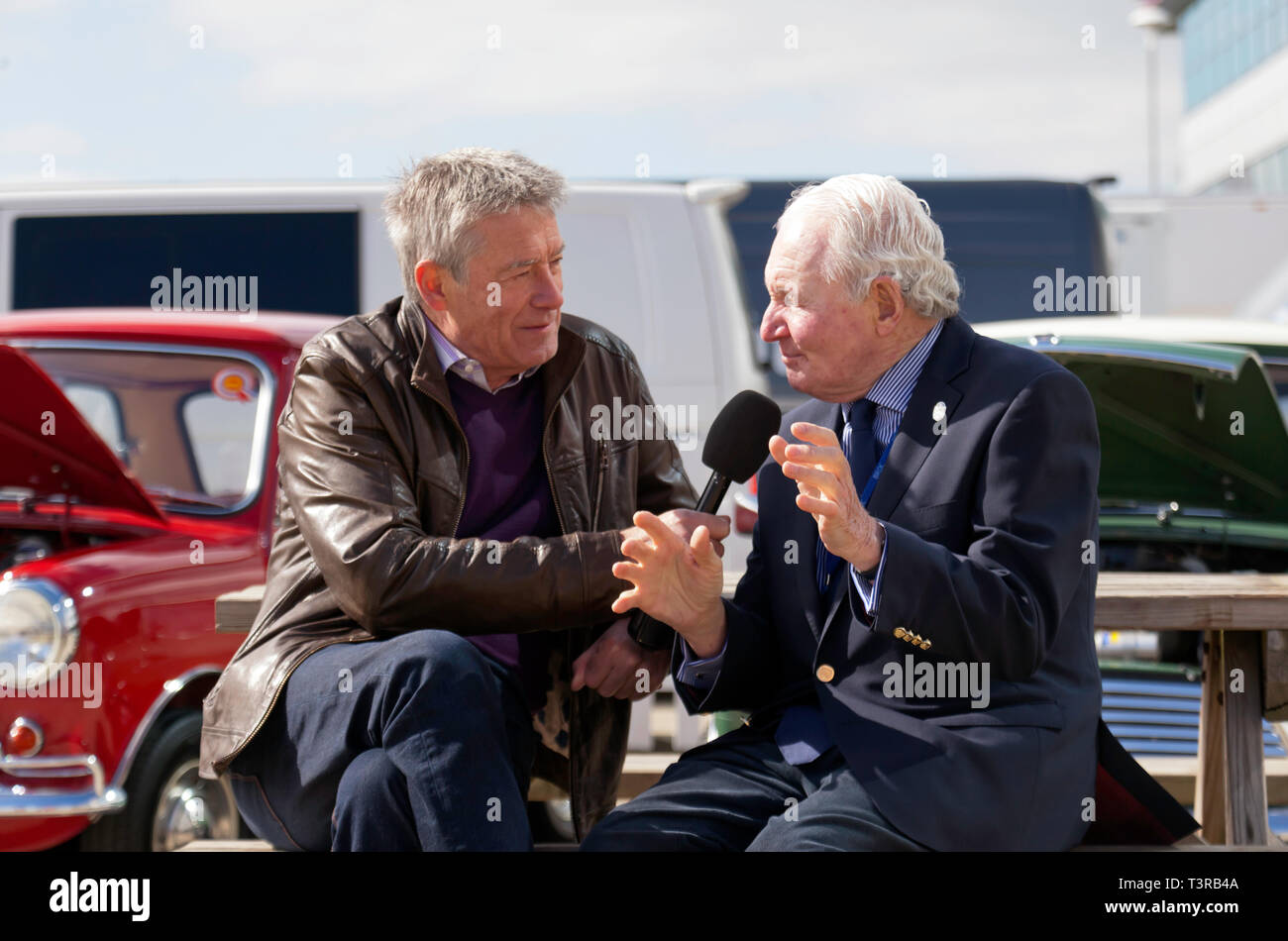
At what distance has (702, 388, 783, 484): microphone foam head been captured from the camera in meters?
2.59

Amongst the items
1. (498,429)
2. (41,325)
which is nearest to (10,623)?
(41,325)

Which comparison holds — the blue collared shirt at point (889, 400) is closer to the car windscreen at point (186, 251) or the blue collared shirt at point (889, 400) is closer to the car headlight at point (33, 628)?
the car headlight at point (33, 628)

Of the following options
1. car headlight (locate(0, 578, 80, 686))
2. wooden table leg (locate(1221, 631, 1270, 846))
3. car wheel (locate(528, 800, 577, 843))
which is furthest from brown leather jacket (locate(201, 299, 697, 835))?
wooden table leg (locate(1221, 631, 1270, 846))

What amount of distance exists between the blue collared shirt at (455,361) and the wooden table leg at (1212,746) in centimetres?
178

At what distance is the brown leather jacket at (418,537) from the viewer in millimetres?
2564

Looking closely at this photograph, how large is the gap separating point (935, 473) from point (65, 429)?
2.50 metres

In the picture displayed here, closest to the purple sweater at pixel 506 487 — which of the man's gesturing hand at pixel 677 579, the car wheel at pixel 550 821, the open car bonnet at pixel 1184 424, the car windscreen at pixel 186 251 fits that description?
the man's gesturing hand at pixel 677 579

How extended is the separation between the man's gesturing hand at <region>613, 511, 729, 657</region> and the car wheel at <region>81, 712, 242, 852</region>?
5.92 feet

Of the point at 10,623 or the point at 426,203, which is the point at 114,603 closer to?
the point at 10,623

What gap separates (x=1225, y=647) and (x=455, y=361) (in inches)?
73.8

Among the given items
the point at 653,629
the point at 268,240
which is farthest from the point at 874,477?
the point at 268,240

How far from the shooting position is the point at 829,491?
84.0 inches

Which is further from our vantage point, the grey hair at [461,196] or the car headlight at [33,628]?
the car headlight at [33,628]

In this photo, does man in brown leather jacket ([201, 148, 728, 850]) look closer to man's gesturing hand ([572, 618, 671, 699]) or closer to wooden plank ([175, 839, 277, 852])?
man's gesturing hand ([572, 618, 671, 699])
